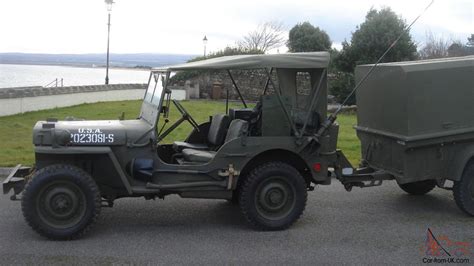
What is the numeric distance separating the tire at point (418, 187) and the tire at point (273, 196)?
2.30 metres

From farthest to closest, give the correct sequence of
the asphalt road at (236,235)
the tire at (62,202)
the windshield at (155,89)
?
the windshield at (155,89) < the tire at (62,202) < the asphalt road at (236,235)

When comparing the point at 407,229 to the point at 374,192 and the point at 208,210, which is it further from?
the point at 208,210

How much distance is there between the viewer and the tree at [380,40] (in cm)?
2055

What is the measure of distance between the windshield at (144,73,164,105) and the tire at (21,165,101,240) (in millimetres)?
1269

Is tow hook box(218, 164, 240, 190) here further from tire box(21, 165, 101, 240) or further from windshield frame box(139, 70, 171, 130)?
tire box(21, 165, 101, 240)

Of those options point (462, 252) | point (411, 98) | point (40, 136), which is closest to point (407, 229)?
point (462, 252)

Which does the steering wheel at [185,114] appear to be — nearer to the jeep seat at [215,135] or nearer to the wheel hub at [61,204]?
the jeep seat at [215,135]

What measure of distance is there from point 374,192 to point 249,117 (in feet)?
8.62

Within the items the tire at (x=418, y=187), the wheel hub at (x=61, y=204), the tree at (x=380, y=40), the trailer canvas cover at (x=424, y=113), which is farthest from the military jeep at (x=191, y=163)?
the tree at (x=380, y=40)

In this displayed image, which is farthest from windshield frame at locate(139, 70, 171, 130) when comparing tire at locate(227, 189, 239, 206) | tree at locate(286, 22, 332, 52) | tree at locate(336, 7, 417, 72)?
tree at locate(286, 22, 332, 52)

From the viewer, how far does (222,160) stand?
6.03 m

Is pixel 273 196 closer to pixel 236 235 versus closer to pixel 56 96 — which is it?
pixel 236 235

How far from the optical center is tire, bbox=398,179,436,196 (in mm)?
7781

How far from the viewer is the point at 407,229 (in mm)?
6312
